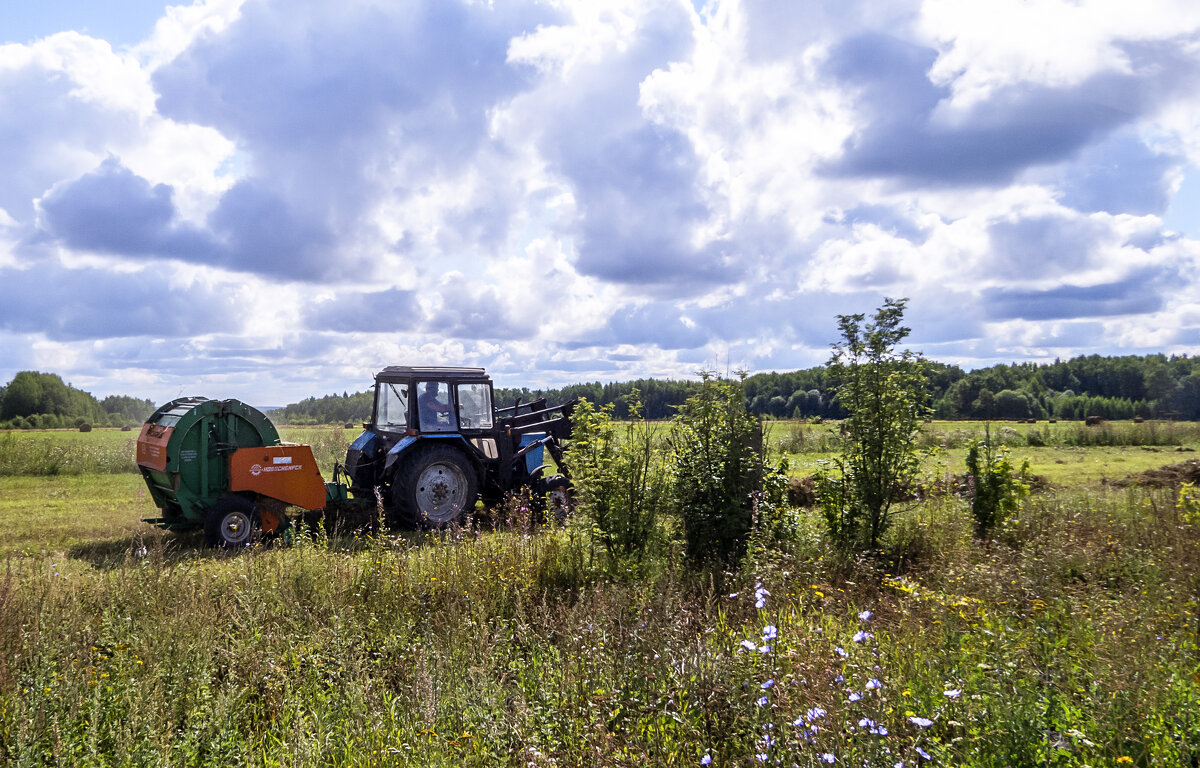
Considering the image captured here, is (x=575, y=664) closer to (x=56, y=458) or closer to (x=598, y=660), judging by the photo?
(x=598, y=660)

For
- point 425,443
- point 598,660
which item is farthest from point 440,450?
point 598,660

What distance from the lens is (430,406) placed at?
36.9 feet

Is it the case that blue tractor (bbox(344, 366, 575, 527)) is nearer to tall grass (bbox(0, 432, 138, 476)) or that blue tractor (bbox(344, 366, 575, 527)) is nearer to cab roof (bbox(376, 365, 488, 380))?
cab roof (bbox(376, 365, 488, 380))

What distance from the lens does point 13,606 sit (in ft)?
16.8

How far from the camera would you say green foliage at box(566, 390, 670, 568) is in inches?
279

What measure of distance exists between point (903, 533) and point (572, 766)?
631 cm

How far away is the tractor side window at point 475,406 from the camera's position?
37.6 ft

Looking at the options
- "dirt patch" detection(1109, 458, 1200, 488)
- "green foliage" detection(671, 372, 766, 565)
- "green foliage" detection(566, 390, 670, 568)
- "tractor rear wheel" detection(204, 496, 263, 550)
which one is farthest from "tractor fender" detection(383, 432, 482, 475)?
"dirt patch" detection(1109, 458, 1200, 488)

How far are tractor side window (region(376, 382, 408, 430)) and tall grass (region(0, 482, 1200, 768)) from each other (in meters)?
4.36

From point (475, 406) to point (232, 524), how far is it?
3743 mm

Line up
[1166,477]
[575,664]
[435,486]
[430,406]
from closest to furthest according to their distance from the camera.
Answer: [575,664] → [435,486] → [430,406] → [1166,477]

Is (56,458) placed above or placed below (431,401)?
below

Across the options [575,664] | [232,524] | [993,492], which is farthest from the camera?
[232,524]

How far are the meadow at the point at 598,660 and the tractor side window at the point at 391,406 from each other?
4.29m
